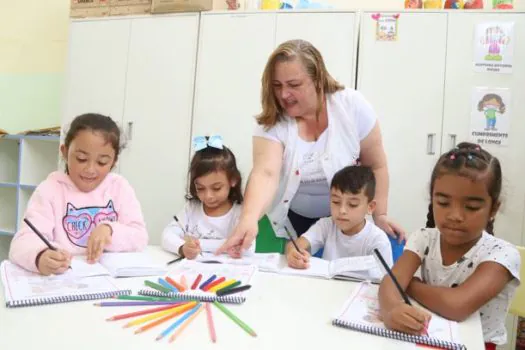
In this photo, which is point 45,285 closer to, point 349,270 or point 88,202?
point 88,202

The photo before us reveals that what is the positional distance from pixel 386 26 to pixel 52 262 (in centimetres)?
242

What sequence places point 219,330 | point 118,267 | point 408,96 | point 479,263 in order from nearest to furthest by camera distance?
point 219,330
point 479,263
point 118,267
point 408,96

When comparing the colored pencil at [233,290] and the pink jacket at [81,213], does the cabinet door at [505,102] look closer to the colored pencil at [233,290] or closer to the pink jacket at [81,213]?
the pink jacket at [81,213]

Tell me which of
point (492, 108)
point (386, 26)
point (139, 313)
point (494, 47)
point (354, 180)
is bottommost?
point (139, 313)

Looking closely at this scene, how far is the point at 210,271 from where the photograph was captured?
3.59 ft

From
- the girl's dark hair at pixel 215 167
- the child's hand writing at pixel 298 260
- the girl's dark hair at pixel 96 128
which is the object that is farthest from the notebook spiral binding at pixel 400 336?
the girl's dark hair at pixel 215 167

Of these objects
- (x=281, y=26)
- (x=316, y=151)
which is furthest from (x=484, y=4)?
(x=316, y=151)

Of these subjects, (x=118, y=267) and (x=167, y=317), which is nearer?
(x=167, y=317)

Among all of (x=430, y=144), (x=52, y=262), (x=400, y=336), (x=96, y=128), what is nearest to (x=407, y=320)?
(x=400, y=336)

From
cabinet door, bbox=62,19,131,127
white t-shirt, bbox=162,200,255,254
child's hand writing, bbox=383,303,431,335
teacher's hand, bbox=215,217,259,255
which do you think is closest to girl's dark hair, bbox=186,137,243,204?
white t-shirt, bbox=162,200,255,254

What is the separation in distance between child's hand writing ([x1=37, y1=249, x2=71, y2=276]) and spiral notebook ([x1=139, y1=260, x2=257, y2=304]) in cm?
21

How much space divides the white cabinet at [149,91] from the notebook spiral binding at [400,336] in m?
2.38

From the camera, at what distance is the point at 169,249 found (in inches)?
54.9

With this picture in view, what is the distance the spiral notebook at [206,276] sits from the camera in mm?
889
